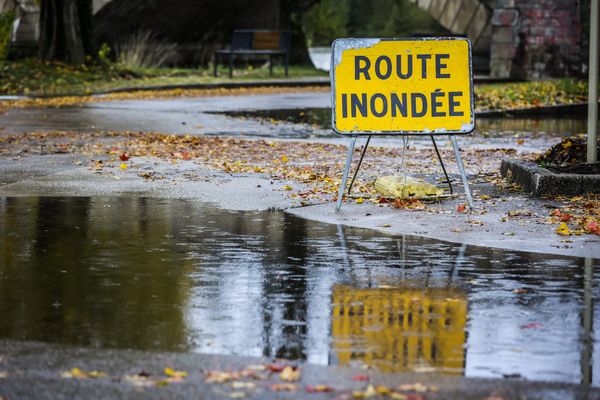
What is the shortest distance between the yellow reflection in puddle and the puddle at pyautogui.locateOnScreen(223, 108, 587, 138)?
1220 centimetres

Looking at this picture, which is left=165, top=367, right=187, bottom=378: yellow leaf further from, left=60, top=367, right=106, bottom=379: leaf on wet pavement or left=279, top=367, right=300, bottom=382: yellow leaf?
left=279, top=367, right=300, bottom=382: yellow leaf

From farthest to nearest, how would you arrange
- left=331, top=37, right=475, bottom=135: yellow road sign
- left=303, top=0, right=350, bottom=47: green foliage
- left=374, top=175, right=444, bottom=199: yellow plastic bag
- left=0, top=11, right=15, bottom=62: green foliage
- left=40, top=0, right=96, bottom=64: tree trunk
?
left=303, top=0, right=350, bottom=47: green foliage < left=0, top=11, right=15, bottom=62: green foliage < left=40, top=0, right=96, bottom=64: tree trunk < left=374, top=175, right=444, bottom=199: yellow plastic bag < left=331, top=37, right=475, bottom=135: yellow road sign

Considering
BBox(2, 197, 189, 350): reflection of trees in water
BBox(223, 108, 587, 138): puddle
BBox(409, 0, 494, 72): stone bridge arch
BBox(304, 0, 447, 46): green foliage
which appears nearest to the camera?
BBox(2, 197, 189, 350): reflection of trees in water

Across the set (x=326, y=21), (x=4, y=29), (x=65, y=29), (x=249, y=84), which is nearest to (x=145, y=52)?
(x=65, y=29)

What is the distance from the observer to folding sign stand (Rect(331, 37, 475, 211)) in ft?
33.9

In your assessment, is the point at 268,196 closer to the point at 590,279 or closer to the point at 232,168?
the point at 232,168

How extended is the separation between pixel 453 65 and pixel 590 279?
3319 millimetres

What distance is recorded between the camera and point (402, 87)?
1040 cm

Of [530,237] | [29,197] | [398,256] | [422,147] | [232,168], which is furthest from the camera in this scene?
[422,147]

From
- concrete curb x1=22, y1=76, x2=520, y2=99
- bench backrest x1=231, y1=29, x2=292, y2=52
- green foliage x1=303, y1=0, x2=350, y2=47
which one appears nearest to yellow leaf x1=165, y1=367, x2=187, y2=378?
concrete curb x1=22, y1=76, x2=520, y2=99

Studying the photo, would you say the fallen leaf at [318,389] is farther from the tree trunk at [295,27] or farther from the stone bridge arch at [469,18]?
the tree trunk at [295,27]

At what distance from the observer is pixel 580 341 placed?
19.4 ft

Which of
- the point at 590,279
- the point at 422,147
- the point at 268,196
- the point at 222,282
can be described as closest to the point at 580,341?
the point at 590,279

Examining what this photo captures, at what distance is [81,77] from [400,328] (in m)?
26.2
